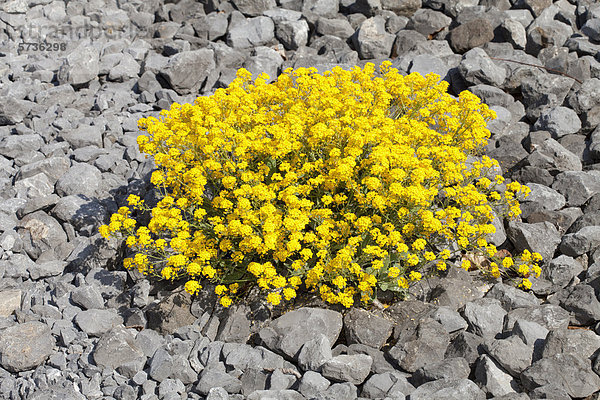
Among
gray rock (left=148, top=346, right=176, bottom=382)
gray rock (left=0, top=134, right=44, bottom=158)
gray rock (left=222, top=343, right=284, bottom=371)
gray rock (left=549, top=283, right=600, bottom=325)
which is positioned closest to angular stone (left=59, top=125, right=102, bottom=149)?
gray rock (left=0, top=134, right=44, bottom=158)

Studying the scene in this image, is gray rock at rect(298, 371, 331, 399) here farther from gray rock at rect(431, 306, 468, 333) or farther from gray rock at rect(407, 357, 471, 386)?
gray rock at rect(431, 306, 468, 333)

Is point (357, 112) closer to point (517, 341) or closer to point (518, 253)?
point (518, 253)

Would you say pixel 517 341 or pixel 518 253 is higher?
pixel 517 341

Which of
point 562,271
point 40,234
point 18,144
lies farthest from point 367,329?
point 18,144

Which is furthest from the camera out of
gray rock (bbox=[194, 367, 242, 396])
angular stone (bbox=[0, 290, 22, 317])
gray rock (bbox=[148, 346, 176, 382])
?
angular stone (bbox=[0, 290, 22, 317])

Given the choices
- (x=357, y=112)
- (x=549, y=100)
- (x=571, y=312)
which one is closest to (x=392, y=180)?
(x=357, y=112)

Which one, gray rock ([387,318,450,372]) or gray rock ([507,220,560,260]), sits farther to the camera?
gray rock ([507,220,560,260])

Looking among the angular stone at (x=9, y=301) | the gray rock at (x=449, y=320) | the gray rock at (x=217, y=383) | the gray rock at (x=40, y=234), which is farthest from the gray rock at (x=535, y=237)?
the angular stone at (x=9, y=301)
